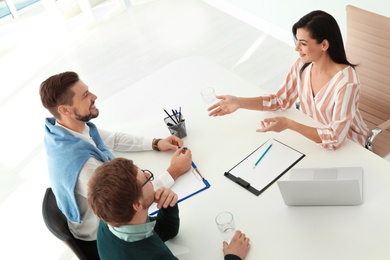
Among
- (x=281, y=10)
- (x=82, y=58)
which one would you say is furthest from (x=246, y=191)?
(x=82, y=58)

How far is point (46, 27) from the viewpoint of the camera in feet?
19.6

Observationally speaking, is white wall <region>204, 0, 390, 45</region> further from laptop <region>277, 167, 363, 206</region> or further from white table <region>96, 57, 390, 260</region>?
laptop <region>277, 167, 363, 206</region>

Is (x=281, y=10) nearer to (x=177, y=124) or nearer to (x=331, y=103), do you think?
(x=331, y=103)

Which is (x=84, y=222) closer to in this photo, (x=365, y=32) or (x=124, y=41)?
(x=365, y=32)

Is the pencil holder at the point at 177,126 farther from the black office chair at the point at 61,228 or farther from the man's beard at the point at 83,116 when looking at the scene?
the black office chair at the point at 61,228

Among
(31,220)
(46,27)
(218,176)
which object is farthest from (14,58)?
(218,176)

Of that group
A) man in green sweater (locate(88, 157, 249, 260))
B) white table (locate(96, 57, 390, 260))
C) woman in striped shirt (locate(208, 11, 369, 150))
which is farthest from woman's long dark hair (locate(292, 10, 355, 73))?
man in green sweater (locate(88, 157, 249, 260))

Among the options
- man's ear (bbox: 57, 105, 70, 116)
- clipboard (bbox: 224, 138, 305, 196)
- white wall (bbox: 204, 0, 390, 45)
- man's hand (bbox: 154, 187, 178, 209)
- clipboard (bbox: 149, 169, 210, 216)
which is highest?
man's ear (bbox: 57, 105, 70, 116)

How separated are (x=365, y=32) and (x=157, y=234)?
1551 millimetres

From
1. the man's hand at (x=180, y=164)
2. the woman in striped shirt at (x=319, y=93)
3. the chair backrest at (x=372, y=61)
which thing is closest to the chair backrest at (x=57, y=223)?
the man's hand at (x=180, y=164)

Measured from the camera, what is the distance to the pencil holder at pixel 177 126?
7.90 feet

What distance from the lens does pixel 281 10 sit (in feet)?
14.9

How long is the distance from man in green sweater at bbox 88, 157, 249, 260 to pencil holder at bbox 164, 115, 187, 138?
580 mm

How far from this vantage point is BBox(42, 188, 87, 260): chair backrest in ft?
6.60
